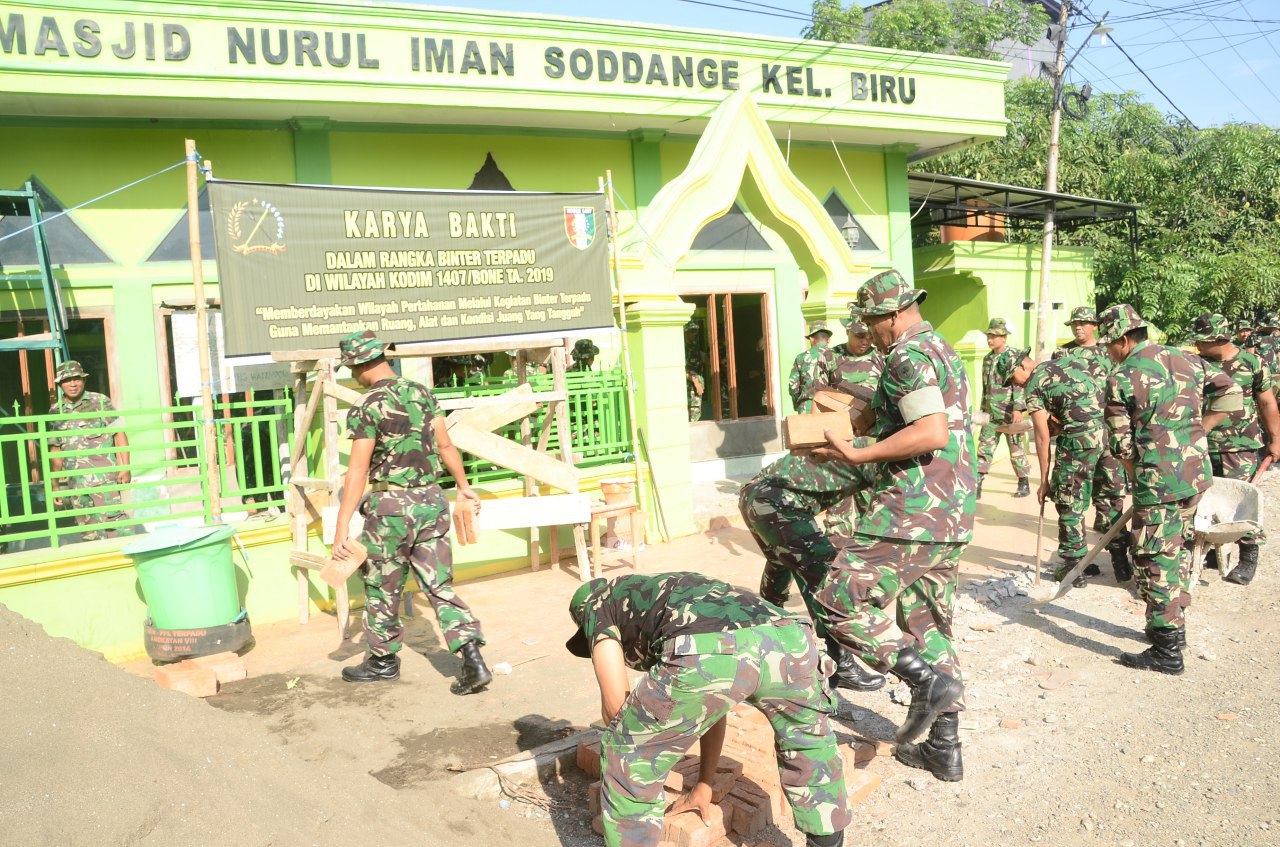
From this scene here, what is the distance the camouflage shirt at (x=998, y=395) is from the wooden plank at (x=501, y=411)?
16.9ft

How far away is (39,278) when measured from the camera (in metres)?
8.54

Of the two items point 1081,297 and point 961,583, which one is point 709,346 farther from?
point 1081,297

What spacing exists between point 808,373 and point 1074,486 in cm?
218

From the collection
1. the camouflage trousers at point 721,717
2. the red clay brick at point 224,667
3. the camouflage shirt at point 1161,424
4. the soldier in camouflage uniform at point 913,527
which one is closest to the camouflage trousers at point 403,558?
the red clay brick at point 224,667

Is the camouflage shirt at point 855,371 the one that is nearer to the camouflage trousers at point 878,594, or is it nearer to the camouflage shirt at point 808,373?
the camouflage shirt at point 808,373

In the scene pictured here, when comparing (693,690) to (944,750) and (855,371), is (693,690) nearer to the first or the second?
(944,750)

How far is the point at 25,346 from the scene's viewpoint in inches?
311

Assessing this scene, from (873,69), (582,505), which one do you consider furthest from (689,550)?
(873,69)

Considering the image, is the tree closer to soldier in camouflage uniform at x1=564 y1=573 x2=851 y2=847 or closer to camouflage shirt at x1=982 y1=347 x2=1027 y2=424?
camouflage shirt at x1=982 y1=347 x2=1027 y2=424

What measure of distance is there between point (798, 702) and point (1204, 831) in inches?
71.7

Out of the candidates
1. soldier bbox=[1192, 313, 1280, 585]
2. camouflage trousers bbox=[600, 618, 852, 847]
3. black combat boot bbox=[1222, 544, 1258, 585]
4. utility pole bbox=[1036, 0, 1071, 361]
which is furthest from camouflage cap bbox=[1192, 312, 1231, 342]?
utility pole bbox=[1036, 0, 1071, 361]

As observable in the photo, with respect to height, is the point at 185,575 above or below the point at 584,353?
below

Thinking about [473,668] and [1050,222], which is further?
[1050,222]

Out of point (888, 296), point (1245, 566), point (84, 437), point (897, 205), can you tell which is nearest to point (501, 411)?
point (84, 437)
